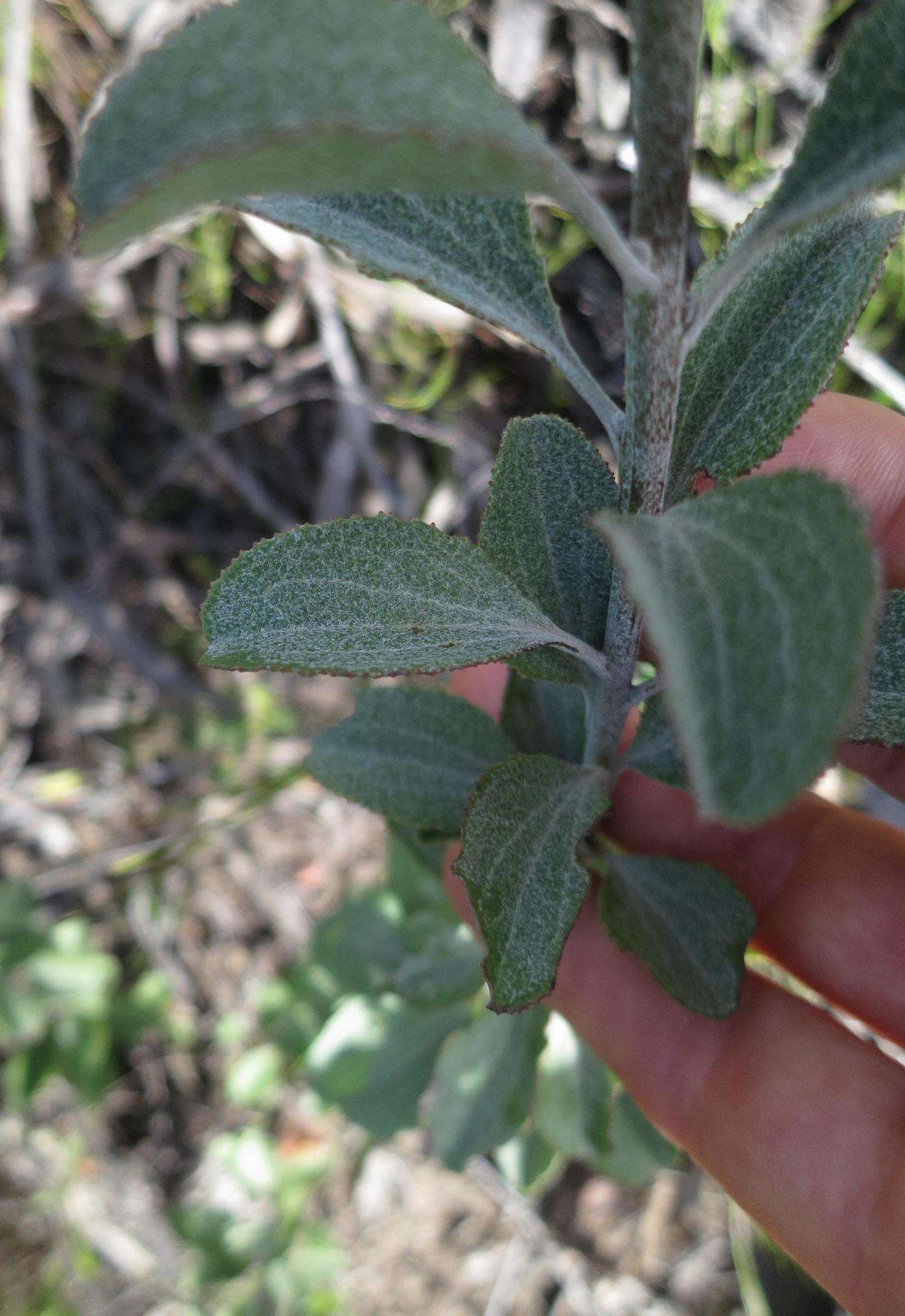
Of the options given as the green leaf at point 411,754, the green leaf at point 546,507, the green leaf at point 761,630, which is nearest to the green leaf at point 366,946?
the green leaf at point 411,754

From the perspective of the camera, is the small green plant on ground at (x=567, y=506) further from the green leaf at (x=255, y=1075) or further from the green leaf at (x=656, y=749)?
the green leaf at (x=255, y=1075)

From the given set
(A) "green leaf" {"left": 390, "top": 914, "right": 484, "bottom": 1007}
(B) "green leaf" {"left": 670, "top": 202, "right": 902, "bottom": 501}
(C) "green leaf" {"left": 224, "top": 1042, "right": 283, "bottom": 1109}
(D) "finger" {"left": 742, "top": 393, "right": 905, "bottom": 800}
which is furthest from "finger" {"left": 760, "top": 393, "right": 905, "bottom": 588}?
(C) "green leaf" {"left": 224, "top": 1042, "right": 283, "bottom": 1109}

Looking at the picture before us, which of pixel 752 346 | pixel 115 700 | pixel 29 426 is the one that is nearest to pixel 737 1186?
pixel 752 346

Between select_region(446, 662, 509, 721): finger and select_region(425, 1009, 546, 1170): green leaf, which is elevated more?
select_region(446, 662, 509, 721): finger

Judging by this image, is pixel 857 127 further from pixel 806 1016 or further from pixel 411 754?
pixel 806 1016

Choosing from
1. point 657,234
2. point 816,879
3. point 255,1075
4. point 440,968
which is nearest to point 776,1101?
point 816,879

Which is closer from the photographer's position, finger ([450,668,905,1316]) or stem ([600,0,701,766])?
stem ([600,0,701,766])

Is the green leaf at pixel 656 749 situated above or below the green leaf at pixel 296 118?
below

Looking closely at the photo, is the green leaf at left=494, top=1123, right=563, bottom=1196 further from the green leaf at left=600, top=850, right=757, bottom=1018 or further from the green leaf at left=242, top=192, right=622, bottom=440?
the green leaf at left=242, top=192, right=622, bottom=440
